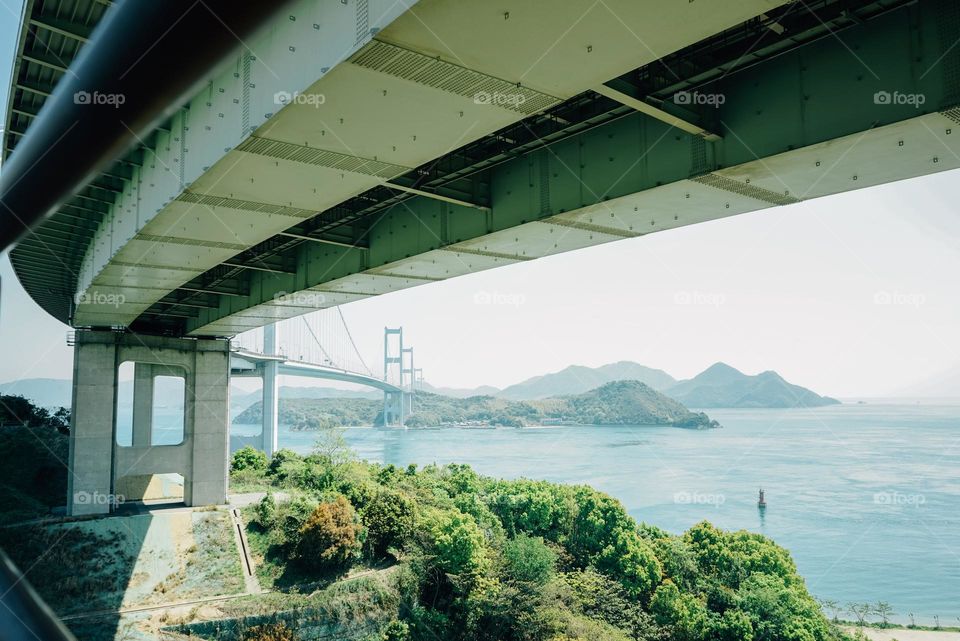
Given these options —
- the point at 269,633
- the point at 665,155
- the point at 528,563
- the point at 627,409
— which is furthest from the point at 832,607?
the point at 627,409

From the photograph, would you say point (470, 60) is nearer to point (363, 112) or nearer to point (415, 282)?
point (363, 112)

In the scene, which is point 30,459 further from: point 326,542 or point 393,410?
point 393,410

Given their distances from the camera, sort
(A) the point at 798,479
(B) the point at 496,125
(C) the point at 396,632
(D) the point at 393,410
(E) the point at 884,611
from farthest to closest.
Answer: (D) the point at 393,410
(A) the point at 798,479
(E) the point at 884,611
(C) the point at 396,632
(B) the point at 496,125

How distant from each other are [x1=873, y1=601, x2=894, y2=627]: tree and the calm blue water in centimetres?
161

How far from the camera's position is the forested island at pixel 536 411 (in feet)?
458

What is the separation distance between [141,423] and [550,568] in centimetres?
2118

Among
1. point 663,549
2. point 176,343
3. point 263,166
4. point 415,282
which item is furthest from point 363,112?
point 663,549

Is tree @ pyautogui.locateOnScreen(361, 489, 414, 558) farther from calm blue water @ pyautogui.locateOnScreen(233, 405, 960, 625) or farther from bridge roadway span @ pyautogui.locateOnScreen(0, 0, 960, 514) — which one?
calm blue water @ pyautogui.locateOnScreen(233, 405, 960, 625)

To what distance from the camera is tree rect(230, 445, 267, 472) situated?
40938 millimetres

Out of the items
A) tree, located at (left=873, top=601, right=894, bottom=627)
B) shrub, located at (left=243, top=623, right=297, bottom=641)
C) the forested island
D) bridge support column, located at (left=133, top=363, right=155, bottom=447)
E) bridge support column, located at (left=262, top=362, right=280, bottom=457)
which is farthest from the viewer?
the forested island

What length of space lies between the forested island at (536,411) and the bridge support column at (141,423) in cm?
10163

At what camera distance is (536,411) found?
146875 mm

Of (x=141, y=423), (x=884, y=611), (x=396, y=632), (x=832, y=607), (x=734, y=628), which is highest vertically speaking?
(x=141, y=423)

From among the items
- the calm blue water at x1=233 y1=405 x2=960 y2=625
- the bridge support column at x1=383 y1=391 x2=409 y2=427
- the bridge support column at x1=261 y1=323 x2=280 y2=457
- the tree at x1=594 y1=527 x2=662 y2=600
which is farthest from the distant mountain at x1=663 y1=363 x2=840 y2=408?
the tree at x1=594 y1=527 x2=662 y2=600
